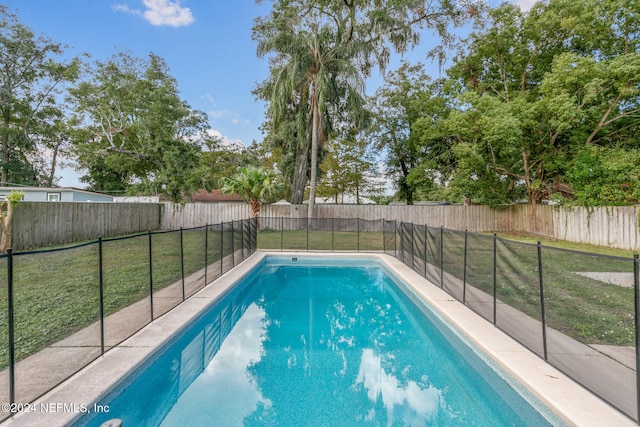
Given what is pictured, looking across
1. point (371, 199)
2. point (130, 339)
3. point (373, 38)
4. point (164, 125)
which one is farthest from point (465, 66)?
point (130, 339)

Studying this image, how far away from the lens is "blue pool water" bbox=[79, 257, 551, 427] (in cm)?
296

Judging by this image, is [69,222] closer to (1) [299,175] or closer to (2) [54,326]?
(2) [54,326]

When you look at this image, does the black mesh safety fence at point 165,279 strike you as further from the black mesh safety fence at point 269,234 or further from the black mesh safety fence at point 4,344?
the black mesh safety fence at point 269,234

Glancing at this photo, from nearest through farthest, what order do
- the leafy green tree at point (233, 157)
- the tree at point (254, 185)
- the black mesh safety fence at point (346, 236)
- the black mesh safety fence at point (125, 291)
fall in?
the black mesh safety fence at point (125, 291)
the black mesh safety fence at point (346, 236)
the tree at point (254, 185)
the leafy green tree at point (233, 157)

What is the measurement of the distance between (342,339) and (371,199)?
26.8 metres

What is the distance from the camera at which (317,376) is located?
148 inches

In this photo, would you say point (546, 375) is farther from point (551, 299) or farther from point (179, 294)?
point (179, 294)

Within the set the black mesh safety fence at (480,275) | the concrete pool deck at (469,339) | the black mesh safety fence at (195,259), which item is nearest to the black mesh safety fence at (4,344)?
the concrete pool deck at (469,339)

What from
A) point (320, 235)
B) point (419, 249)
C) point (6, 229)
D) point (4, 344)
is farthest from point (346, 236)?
point (4, 344)

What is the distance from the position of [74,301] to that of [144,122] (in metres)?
17.5

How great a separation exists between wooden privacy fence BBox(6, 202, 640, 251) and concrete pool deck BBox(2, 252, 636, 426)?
972 cm

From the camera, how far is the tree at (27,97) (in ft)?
68.1

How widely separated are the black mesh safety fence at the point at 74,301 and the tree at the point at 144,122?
1315 centimetres

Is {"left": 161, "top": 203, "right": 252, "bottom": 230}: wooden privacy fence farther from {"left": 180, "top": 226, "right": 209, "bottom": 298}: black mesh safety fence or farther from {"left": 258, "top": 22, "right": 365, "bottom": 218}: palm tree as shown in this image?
{"left": 180, "top": 226, "right": 209, "bottom": 298}: black mesh safety fence
